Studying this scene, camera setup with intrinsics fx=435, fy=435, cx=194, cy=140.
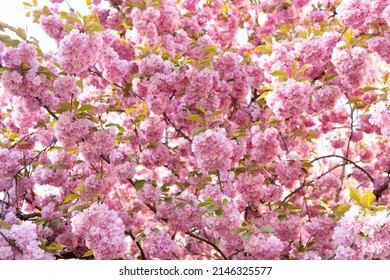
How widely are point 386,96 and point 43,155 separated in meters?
3.34

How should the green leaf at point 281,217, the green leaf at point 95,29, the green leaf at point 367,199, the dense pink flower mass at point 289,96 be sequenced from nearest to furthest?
the green leaf at point 367,199 → the dense pink flower mass at point 289,96 → the green leaf at point 95,29 → the green leaf at point 281,217

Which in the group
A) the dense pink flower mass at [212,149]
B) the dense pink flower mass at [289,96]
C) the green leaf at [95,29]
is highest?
the green leaf at [95,29]

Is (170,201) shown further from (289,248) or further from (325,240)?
(325,240)

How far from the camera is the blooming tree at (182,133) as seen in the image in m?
3.03

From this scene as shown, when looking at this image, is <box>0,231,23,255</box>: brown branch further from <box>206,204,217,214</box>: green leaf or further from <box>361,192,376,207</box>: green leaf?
<box>361,192,376,207</box>: green leaf

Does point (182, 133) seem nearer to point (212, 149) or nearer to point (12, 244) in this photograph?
point (212, 149)

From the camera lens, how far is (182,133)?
4.29m

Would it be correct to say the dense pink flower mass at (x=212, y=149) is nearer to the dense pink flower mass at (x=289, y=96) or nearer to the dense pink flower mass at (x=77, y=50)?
the dense pink flower mass at (x=289, y=96)

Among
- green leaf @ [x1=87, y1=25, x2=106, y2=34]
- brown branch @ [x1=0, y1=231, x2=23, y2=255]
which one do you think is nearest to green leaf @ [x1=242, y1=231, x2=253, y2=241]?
brown branch @ [x1=0, y1=231, x2=23, y2=255]

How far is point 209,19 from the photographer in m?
6.11

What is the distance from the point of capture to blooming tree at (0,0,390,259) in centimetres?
303

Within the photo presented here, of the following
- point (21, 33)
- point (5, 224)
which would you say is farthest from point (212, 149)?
point (21, 33)

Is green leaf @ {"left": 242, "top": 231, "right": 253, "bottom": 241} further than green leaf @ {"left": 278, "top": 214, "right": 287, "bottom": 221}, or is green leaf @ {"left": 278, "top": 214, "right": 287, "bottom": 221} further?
green leaf @ {"left": 278, "top": 214, "right": 287, "bottom": 221}

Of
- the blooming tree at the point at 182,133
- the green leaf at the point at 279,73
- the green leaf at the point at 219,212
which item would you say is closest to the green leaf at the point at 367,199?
the blooming tree at the point at 182,133
